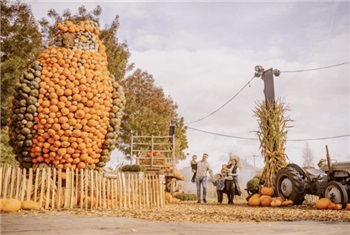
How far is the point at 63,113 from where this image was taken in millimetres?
7828

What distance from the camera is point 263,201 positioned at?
1098 cm

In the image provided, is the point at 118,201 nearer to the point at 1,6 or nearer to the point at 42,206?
the point at 42,206

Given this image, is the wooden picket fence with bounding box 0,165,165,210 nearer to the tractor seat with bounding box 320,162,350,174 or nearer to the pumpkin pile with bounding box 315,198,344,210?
the pumpkin pile with bounding box 315,198,344,210

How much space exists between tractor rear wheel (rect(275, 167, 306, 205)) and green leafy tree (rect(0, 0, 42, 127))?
11.3 meters

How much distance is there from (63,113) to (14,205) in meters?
2.16

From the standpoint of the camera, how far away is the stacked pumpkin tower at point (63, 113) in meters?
7.84

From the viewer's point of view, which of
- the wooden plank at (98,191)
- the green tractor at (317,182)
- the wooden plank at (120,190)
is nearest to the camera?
the wooden plank at (98,191)

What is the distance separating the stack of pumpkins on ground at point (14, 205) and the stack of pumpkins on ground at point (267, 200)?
662 centimetres

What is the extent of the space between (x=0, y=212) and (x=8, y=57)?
11473mm

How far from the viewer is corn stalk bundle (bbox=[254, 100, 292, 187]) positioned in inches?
479

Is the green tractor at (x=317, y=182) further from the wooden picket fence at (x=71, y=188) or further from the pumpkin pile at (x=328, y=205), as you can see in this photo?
the wooden picket fence at (x=71, y=188)

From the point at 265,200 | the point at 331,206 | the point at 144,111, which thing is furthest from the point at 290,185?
the point at 144,111

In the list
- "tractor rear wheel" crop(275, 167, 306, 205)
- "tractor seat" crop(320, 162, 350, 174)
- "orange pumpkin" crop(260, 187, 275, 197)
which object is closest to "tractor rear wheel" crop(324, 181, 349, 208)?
"tractor seat" crop(320, 162, 350, 174)

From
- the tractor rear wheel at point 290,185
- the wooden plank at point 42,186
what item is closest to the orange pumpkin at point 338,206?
the tractor rear wheel at point 290,185
